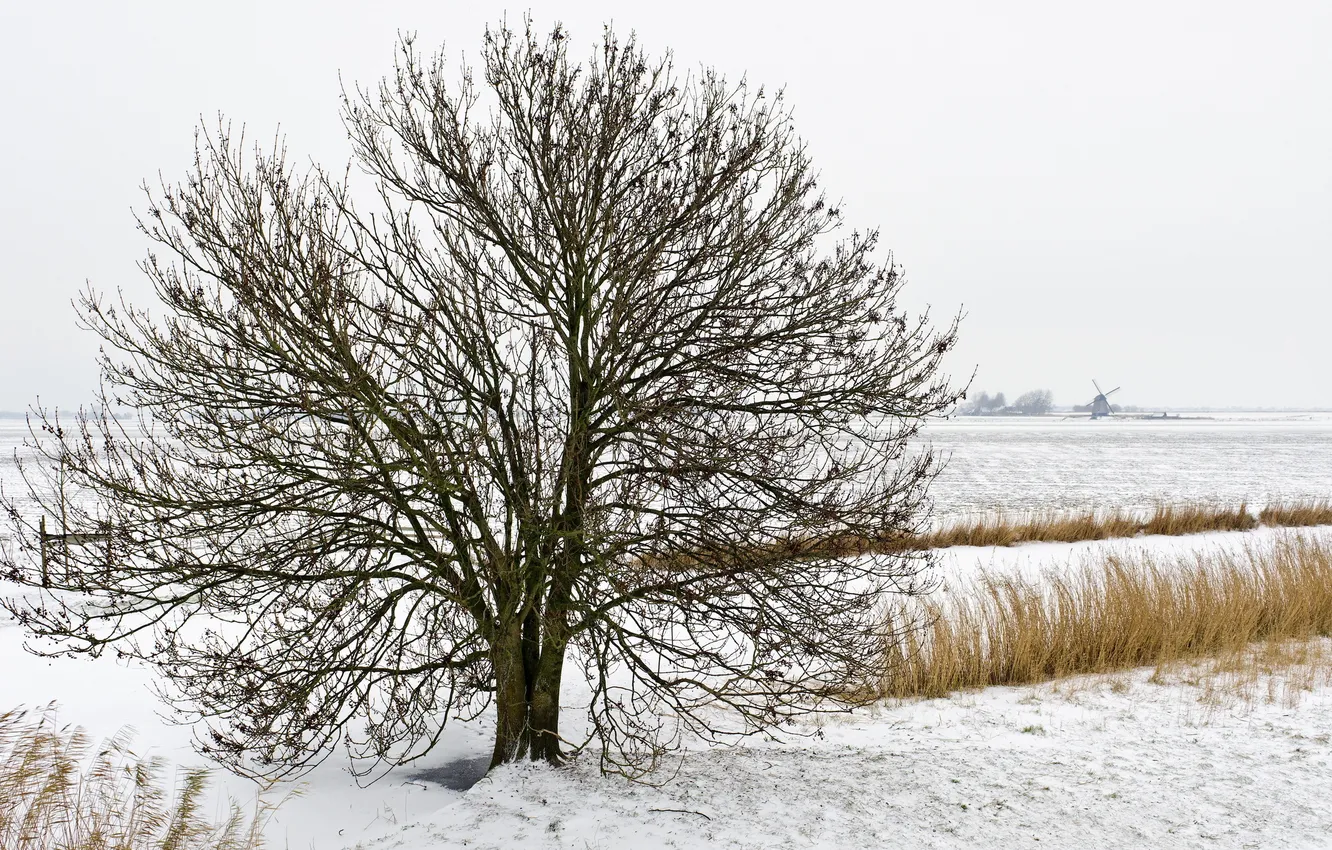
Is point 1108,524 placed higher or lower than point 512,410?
lower

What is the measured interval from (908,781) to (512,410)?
13.8ft

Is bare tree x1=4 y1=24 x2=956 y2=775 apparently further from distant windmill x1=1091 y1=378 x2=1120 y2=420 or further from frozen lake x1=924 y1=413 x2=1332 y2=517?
distant windmill x1=1091 y1=378 x2=1120 y2=420

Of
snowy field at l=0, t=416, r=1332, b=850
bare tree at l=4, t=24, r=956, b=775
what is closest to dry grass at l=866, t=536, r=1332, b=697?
snowy field at l=0, t=416, r=1332, b=850

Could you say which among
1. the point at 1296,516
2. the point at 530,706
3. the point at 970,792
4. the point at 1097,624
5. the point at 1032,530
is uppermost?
the point at 1032,530

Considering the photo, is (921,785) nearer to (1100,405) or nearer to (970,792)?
(970,792)

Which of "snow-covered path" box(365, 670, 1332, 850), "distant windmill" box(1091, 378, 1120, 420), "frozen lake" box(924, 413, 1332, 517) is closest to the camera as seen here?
"snow-covered path" box(365, 670, 1332, 850)

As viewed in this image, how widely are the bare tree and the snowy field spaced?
57 cm

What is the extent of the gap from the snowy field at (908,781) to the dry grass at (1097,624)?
434 mm

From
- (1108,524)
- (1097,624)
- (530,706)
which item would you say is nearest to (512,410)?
(530,706)

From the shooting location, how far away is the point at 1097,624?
395 inches

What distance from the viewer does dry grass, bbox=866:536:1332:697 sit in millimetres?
9461

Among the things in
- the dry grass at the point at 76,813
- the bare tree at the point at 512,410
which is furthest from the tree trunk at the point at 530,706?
the dry grass at the point at 76,813

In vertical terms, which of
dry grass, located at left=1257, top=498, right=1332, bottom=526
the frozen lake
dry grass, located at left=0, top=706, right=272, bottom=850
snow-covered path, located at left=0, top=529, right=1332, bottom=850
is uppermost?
the frozen lake

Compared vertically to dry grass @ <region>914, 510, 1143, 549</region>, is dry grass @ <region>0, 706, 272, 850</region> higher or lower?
lower
